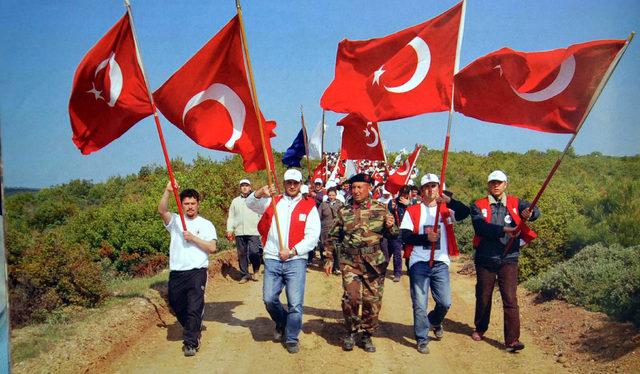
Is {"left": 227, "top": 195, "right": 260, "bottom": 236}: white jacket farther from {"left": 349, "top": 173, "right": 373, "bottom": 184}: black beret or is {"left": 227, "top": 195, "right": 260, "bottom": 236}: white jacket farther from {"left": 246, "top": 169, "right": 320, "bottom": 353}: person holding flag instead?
{"left": 349, "top": 173, "right": 373, "bottom": 184}: black beret

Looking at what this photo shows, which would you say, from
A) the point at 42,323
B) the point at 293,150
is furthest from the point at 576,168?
the point at 42,323

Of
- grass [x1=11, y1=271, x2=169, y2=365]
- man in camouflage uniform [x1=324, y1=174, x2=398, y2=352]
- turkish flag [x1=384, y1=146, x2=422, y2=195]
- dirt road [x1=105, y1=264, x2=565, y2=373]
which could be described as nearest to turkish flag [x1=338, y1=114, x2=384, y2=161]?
turkish flag [x1=384, y1=146, x2=422, y2=195]

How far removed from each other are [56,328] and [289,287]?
2.88 metres

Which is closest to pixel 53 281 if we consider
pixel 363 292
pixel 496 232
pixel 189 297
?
pixel 189 297

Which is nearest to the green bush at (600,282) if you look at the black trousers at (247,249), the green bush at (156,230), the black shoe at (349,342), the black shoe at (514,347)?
the green bush at (156,230)

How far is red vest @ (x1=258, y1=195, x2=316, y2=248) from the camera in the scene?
6.85 metres

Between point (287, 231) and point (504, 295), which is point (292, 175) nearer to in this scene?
point (287, 231)

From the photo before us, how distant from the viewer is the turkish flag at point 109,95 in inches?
255

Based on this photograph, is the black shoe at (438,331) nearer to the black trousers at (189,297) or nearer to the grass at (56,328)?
the black trousers at (189,297)

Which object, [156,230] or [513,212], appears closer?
[513,212]

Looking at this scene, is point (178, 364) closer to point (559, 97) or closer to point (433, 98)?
point (433, 98)

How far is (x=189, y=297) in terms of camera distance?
6633 mm

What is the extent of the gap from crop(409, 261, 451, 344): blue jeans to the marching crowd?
0.01 metres

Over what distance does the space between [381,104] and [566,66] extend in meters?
2.15
